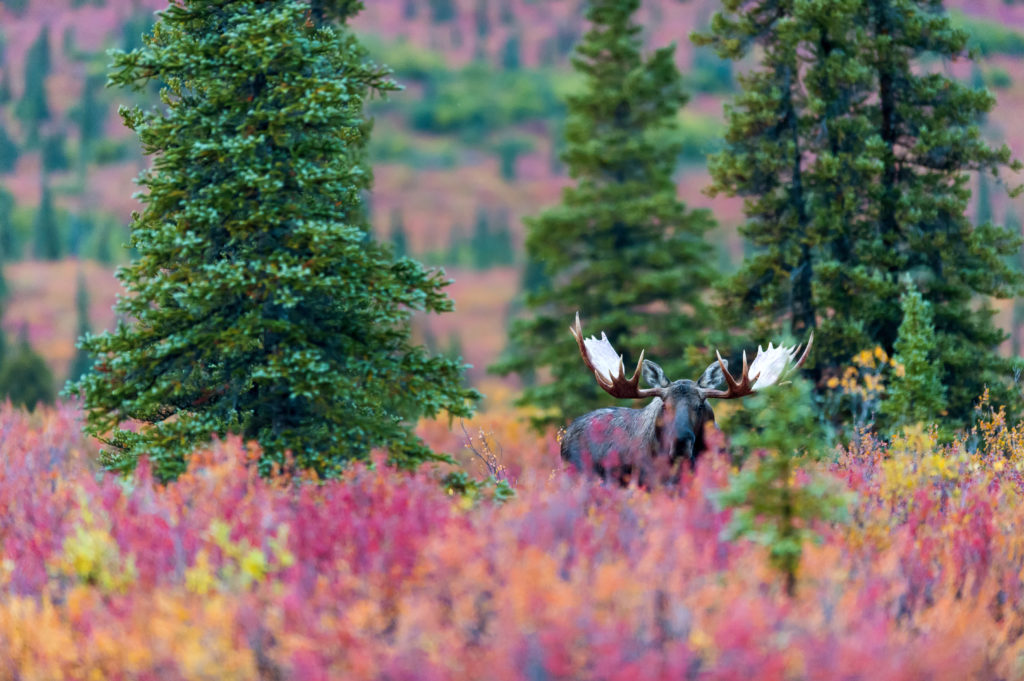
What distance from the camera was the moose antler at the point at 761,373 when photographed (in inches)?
476

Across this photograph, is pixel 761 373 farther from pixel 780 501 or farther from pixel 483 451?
pixel 780 501

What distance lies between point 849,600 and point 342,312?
19.6ft

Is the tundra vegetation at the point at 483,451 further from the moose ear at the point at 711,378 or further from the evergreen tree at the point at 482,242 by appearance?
the evergreen tree at the point at 482,242

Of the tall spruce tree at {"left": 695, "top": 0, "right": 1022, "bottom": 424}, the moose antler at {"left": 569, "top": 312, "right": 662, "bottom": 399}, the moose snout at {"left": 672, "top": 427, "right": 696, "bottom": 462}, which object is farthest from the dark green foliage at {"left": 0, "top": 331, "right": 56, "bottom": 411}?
the moose snout at {"left": 672, "top": 427, "right": 696, "bottom": 462}

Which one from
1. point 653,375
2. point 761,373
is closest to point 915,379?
point 761,373

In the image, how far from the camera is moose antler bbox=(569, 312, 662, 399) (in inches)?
496

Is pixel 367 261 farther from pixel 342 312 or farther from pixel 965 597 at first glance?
pixel 965 597

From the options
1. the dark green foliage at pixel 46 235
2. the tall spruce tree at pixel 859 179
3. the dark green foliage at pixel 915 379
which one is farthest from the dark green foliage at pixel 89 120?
the dark green foliage at pixel 915 379

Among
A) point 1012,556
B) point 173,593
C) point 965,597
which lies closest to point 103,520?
point 173,593

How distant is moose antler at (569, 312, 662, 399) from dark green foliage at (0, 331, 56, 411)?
977 inches

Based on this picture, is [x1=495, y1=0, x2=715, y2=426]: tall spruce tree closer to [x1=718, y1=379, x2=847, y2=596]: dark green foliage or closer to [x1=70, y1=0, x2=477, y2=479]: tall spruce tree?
[x1=70, y1=0, x2=477, y2=479]: tall spruce tree

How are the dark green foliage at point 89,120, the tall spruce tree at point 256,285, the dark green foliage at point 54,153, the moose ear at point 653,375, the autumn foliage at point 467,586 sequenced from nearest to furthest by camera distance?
1. the autumn foliage at point 467,586
2. the tall spruce tree at point 256,285
3. the moose ear at point 653,375
4. the dark green foliage at point 54,153
5. the dark green foliage at point 89,120

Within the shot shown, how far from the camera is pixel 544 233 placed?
2614 cm

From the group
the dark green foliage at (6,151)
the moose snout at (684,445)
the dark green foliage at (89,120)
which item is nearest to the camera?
the moose snout at (684,445)
